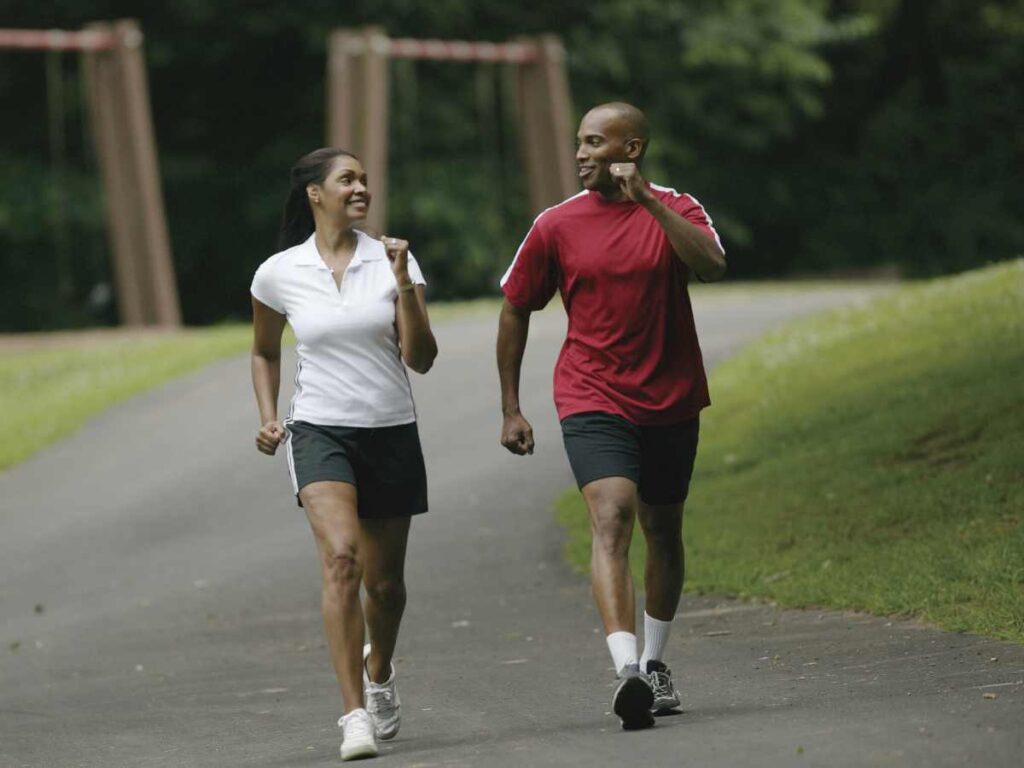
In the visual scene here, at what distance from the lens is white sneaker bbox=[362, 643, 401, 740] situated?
7.41 meters

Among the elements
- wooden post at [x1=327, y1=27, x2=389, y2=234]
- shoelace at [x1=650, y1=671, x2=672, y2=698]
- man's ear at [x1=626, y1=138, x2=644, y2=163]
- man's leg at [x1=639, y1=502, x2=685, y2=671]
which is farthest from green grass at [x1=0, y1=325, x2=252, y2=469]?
man's ear at [x1=626, y1=138, x2=644, y2=163]

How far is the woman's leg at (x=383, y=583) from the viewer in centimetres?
734

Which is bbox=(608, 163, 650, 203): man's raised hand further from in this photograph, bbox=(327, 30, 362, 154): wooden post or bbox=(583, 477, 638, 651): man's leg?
bbox=(327, 30, 362, 154): wooden post

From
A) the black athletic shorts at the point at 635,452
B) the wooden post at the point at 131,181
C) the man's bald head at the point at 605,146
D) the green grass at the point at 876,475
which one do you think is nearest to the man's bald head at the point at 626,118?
the man's bald head at the point at 605,146

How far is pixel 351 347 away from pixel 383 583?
2.72ft

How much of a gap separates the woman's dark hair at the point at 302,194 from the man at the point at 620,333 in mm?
750

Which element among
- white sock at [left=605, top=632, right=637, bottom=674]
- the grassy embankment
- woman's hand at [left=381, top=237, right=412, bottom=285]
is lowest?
the grassy embankment

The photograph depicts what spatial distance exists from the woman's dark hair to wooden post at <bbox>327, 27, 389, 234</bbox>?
17510 millimetres

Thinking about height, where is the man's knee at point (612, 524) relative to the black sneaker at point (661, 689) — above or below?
above

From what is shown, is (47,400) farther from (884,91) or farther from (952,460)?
(884,91)

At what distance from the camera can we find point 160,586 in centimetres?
1277

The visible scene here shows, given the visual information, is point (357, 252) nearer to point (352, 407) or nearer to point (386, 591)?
point (352, 407)

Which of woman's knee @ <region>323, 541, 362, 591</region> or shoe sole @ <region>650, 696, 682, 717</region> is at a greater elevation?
woman's knee @ <region>323, 541, 362, 591</region>

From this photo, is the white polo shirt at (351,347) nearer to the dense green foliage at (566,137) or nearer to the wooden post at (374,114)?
the wooden post at (374,114)
